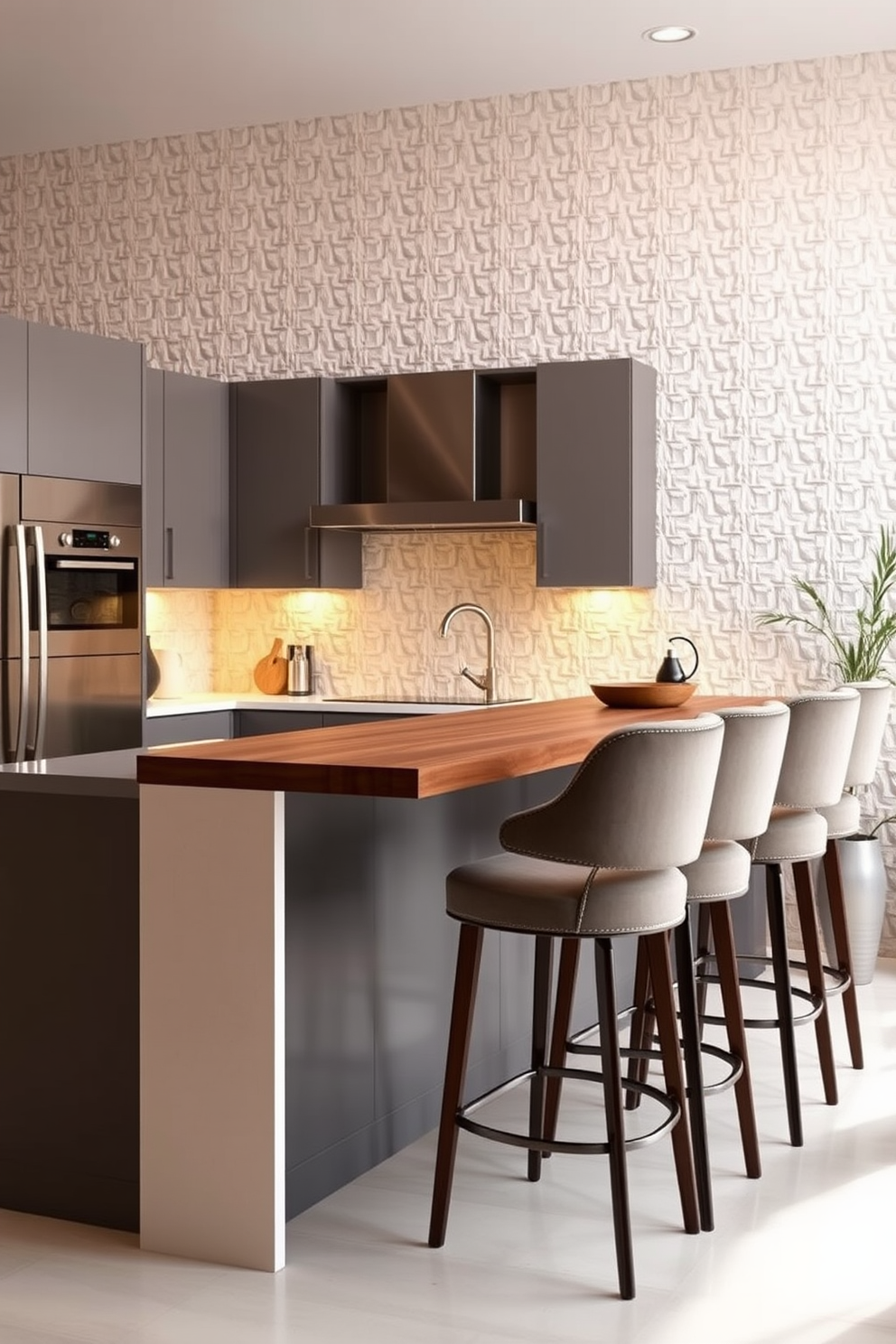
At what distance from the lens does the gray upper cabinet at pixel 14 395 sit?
5109 mm

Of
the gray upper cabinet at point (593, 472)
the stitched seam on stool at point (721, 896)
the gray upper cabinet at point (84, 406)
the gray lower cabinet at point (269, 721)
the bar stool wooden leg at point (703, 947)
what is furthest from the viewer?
the gray lower cabinet at point (269, 721)

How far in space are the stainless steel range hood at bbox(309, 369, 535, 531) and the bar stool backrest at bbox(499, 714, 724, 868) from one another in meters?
3.12

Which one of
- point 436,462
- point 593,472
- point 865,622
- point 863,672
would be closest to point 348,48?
point 436,462

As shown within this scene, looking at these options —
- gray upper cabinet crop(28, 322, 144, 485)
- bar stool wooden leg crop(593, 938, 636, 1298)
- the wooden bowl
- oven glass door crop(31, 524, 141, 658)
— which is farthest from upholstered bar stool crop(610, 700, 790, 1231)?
gray upper cabinet crop(28, 322, 144, 485)

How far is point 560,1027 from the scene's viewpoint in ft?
11.1

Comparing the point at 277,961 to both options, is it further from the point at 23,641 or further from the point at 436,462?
the point at 436,462

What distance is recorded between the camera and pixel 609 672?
Answer: 20.1 ft

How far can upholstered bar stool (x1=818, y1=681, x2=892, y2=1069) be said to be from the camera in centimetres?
416

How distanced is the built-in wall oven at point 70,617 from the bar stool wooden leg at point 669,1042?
9.36 feet

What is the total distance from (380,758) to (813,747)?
1311mm

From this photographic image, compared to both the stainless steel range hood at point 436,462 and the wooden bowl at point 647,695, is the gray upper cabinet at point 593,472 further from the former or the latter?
the wooden bowl at point 647,695

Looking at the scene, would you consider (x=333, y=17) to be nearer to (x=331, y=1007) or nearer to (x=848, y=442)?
(x=848, y=442)

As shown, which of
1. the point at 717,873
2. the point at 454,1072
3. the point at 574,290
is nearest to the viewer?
the point at 454,1072

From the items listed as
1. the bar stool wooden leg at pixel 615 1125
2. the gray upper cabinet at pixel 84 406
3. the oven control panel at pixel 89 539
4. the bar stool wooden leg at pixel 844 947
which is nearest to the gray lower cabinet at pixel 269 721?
the oven control panel at pixel 89 539
